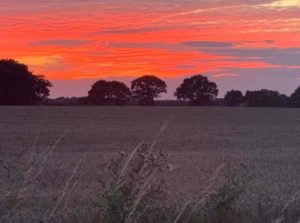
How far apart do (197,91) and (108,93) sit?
1038 centimetres

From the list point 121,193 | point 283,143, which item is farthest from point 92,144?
point 121,193

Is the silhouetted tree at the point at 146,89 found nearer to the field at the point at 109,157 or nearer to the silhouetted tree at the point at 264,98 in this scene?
the silhouetted tree at the point at 264,98

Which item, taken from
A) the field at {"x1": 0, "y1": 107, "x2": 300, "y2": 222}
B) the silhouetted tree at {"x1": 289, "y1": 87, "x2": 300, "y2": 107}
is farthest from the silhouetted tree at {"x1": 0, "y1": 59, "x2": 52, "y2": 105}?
the field at {"x1": 0, "y1": 107, "x2": 300, "y2": 222}

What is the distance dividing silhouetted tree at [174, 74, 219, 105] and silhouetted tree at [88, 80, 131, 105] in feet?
19.6

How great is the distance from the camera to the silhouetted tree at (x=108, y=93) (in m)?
83.6

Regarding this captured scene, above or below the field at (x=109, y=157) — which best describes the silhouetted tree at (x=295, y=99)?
above

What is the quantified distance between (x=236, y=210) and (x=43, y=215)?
2.10 m

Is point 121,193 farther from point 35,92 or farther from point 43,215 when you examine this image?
point 35,92

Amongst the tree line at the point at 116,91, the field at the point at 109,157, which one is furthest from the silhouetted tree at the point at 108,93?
the field at the point at 109,157

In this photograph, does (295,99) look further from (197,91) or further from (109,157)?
(109,157)

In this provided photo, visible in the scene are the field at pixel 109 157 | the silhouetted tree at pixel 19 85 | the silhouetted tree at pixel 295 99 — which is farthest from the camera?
the silhouetted tree at pixel 295 99

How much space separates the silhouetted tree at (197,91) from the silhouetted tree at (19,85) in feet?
47.9

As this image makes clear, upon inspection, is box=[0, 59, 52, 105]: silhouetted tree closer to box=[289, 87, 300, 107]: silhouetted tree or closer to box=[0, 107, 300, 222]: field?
box=[289, 87, 300, 107]: silhouetted tree

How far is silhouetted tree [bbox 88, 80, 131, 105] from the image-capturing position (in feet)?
274
